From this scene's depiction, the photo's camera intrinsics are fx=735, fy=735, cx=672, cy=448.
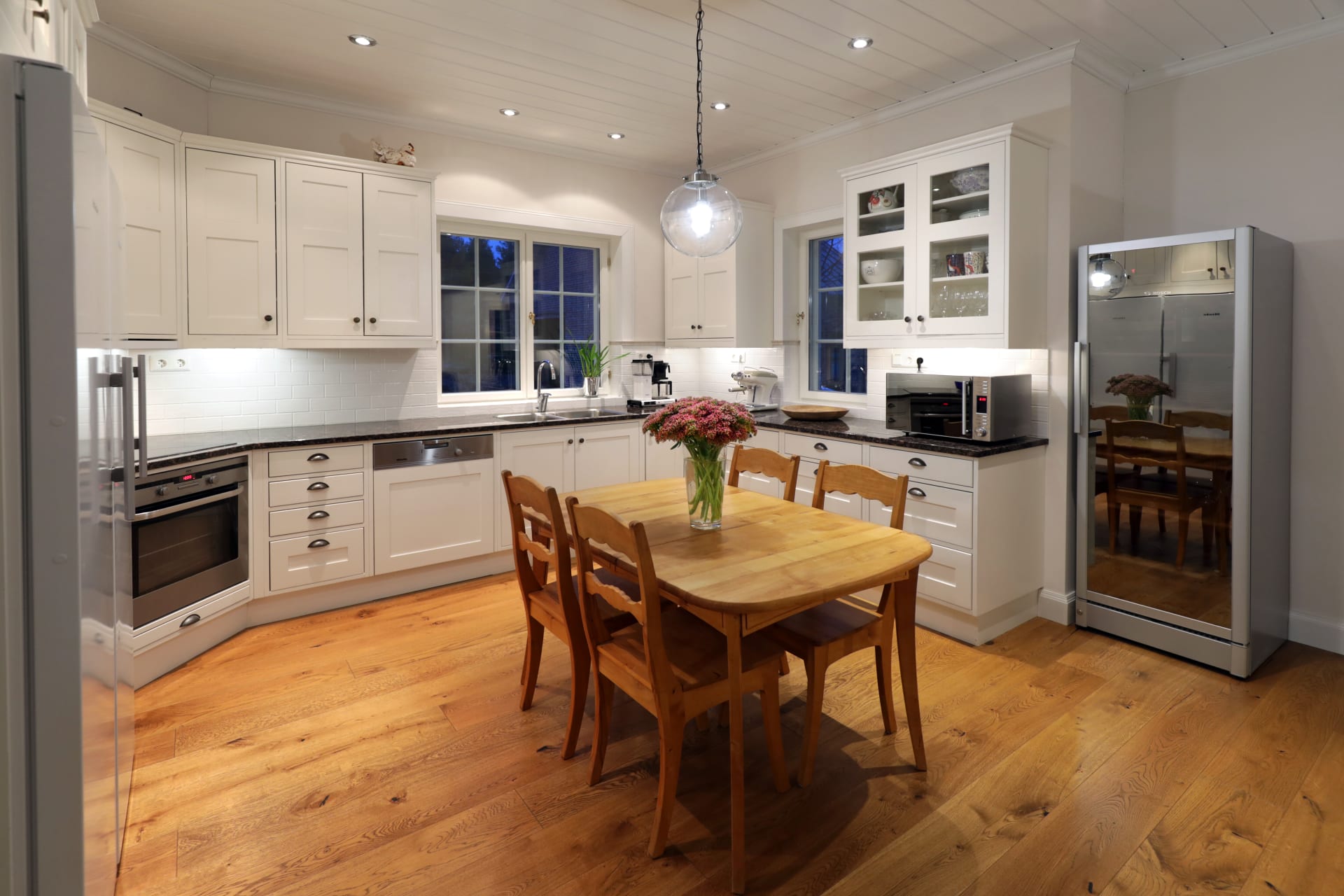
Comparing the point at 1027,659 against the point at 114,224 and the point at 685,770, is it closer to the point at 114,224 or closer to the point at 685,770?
the point at 685,770

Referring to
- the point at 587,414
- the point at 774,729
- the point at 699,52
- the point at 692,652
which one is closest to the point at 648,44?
the point at 699,52

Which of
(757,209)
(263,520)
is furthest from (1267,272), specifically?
(263,520)

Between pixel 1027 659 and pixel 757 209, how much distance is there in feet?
10.5

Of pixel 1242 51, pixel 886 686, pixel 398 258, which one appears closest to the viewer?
pixel 886 686

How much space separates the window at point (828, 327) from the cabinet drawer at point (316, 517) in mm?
2945

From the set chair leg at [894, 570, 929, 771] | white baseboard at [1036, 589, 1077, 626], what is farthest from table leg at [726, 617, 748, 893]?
white baseboard at [1036, 589, 1077, 626]

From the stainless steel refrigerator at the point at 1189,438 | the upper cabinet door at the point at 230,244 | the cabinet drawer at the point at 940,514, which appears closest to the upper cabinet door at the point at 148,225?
the upper cabinet door at the point at 230,244

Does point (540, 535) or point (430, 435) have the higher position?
point (430, 435)

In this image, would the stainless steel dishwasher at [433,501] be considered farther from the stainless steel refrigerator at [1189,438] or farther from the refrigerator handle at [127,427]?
the stainless steel refrigerator at [1189,438]

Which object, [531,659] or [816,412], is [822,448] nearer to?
[816,412]

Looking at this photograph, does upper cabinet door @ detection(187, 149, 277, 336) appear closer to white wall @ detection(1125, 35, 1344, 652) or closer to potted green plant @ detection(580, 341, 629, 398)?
potted green plant @ detection(580, 341, 629, 398)

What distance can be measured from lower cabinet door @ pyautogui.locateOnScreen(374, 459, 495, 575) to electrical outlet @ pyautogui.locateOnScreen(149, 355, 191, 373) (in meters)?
1.05

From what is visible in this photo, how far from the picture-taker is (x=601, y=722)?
2209mm

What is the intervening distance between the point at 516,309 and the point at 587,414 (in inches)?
34.2
